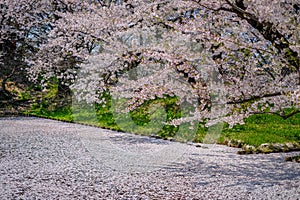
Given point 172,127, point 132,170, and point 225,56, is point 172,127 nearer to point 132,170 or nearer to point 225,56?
point 225,56

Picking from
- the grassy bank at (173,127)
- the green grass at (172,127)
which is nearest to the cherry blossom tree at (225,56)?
the green grass at (172,127)

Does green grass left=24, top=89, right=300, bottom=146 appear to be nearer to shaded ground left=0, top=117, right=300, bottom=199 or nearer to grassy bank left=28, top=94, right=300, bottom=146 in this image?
grassy bank left=28, top=94, right=300, bottom=146

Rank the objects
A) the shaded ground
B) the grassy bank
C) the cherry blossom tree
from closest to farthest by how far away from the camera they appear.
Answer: the shaded ground, the cherry blossom tree, the grassy bank

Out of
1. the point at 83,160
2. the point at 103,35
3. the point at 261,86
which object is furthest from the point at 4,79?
the point at 261,86

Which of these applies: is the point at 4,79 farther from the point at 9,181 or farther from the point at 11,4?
the point at 9,181

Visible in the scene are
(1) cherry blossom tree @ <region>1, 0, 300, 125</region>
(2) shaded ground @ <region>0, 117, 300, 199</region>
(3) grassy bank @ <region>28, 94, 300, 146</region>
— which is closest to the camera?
(2) shaded ground @ <region>0, 117, 300, 199</region>

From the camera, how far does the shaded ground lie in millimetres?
3352

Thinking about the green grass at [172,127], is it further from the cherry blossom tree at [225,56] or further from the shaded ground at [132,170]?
the cherry blossom tree at [225,56]

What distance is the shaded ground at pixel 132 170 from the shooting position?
132 inches

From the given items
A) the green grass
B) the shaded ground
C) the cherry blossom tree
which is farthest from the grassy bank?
the cherry blossom tree

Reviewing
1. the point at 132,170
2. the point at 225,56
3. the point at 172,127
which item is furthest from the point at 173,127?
the point at 132,170

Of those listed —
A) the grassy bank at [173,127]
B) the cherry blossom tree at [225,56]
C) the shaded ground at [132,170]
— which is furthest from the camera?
the grassy bank at [173,127]

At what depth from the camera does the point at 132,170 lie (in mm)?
4172

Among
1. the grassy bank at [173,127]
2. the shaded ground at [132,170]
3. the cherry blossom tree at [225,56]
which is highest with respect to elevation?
the cherry blossom tree at [225,56]
